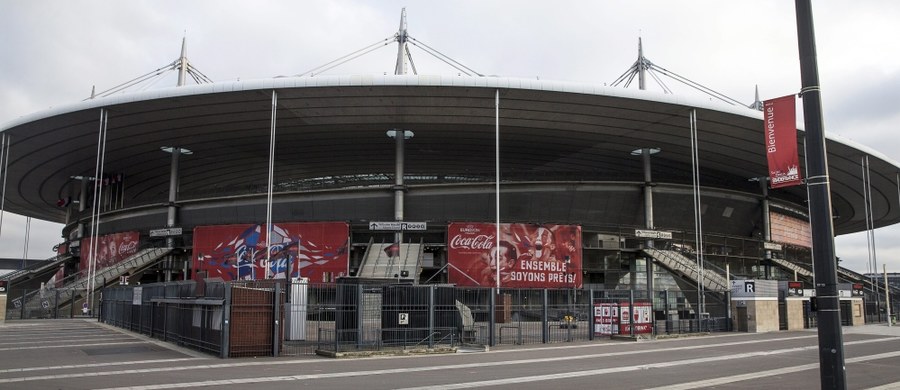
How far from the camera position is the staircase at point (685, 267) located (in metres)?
52.8

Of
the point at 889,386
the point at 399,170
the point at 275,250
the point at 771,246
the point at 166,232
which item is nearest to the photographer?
the point at 889,386

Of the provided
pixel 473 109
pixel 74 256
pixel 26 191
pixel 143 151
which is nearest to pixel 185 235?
pixel 143 151

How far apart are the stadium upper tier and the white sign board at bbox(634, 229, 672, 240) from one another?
482 centimetres

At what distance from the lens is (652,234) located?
58.1 meters

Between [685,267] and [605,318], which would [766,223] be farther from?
[605,318]

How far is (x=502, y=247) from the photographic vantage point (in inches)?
2114

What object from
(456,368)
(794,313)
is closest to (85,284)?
(456,368)

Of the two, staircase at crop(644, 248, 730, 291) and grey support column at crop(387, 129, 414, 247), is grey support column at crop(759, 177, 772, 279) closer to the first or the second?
staircase at crop(644, 248, 730, 291)

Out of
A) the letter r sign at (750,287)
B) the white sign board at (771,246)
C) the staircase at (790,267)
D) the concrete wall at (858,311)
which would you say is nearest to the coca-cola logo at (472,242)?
the letter r sign at (750,287)

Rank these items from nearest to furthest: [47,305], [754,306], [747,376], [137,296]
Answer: [747,376], [137,296], [754,306], [47,305]

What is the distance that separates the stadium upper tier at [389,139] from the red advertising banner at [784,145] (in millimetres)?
33347

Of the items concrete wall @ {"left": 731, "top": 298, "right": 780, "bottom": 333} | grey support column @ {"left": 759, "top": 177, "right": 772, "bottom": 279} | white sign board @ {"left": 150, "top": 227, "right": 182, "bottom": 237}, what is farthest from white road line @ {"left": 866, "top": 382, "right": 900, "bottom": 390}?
grey support column @ {"left": 759, "top": 177, "right": 772, "bottom": 279}

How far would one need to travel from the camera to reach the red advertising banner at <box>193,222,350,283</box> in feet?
179

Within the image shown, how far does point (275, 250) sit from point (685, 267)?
32.6 metres
